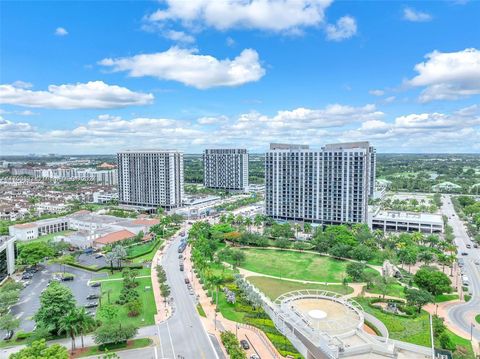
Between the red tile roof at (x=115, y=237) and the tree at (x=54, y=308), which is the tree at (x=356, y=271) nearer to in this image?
the tree at (x=54, y=308)

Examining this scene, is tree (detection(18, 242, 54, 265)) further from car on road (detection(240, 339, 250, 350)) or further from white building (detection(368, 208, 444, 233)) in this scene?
white building (detection(368, 208, 444, 233))

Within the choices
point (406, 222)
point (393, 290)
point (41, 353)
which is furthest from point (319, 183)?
point (41, 353)

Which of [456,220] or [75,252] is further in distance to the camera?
[456,220]

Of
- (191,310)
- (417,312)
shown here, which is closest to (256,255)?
(191,310)

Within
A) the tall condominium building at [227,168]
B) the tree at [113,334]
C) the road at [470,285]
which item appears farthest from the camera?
the tall condominium building at [227,168]

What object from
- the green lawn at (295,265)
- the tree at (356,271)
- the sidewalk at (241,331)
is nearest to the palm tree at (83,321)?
the sidewalk at (241,331)

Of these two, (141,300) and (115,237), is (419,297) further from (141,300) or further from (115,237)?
(115,237)

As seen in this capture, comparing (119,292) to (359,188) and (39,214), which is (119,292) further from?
(39,214)
